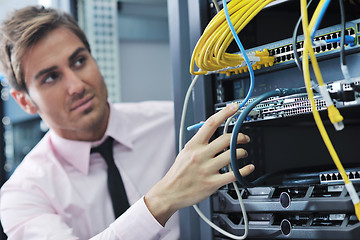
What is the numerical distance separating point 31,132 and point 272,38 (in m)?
1.63

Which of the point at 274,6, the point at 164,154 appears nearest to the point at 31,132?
the point at 164,154

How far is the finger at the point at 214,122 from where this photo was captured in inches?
25.5

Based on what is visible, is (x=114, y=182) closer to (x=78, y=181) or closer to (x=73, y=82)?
(x=78, y=181)

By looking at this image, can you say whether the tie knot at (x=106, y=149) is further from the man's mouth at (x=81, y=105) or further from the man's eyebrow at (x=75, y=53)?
the man's eyebrow at (x=75, y=53)

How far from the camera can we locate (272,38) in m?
0.80

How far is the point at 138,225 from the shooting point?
2.60ft

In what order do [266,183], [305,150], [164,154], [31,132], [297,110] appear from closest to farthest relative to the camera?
[297,110], [266,183], [305,150], [164,154], [31,132]

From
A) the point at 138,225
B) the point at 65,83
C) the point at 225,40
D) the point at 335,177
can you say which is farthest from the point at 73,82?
the point at 335,177

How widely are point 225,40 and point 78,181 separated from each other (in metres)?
0.73

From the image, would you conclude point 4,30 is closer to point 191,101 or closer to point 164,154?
point 164,154

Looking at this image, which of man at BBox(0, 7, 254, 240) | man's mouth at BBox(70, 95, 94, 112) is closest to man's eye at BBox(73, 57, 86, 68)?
man at BBox(0, 7, 254, 240)

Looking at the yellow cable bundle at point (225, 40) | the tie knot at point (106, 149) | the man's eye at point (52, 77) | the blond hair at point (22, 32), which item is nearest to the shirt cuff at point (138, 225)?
the yellow cable bundle at point (225, 40)

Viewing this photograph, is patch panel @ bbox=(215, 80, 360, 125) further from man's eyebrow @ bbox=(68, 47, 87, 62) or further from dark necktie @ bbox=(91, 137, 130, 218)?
man's eyebrow @ bbox=(68, 47, 87, 62)

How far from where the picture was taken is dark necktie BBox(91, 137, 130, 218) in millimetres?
1127
